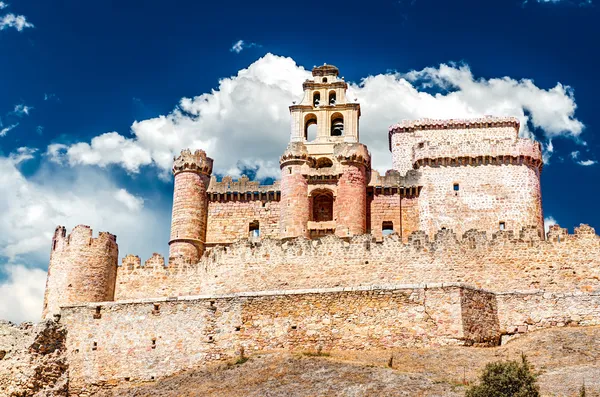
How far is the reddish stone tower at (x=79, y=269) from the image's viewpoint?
33.7m

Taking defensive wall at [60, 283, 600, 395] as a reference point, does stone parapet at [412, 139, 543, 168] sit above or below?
above

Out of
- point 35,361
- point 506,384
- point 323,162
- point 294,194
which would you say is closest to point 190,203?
point 294,194

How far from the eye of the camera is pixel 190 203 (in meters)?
43.1

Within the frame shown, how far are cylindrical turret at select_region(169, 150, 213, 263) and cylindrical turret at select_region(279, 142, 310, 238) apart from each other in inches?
162

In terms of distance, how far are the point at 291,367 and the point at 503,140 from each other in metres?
22.8

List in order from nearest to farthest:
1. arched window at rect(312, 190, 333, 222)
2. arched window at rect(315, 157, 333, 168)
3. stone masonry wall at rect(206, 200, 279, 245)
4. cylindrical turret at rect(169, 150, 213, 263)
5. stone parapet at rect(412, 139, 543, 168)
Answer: stone parapet at rect(412, 139, 543, 168), cylindrical turret at rect(169, 150, 213, 263), arched window at rect(312, 190, 333, 222), stone masonry wall at rect(206, 200, 279, 245), arched window at rect(315, 157, 333, 168)

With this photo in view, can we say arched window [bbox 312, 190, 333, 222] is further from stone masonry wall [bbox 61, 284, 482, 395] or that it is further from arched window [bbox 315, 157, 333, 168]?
stone masonry wall [bbox 61, 284, 482, 395]

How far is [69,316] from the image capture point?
2830 cm

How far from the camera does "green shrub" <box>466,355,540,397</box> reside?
18.0 meters

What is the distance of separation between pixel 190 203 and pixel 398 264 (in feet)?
49.2

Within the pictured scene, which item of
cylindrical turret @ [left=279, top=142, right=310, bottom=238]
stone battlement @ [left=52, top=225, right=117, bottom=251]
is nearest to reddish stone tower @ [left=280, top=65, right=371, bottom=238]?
cylindrical turret @ [left=279, top=142, right=310, bottom=238]

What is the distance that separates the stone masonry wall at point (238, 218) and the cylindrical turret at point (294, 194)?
1398 millimetres

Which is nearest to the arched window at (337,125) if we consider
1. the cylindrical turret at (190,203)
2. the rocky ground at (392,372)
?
the cylindrical turret at (190,203)

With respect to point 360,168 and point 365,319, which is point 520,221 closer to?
point 360,168
